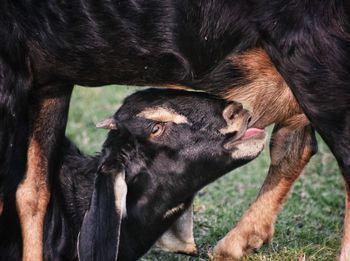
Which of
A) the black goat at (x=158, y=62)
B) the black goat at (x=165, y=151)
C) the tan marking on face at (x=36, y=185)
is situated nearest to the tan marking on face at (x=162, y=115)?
the black goat at (x=165, y=151)

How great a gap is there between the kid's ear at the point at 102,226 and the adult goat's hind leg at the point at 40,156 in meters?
0.55

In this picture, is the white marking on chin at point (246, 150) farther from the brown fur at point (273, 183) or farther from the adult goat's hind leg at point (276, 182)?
the adult goat's hind leg at point (276, 182)

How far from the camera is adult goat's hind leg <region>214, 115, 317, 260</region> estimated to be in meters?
6.55

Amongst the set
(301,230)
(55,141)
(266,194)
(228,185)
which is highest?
(55,141)

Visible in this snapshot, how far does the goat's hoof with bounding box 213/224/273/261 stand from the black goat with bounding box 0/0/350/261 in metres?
0.81

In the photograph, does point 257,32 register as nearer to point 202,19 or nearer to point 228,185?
point 202,19

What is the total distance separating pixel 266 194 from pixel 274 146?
13.3 inches

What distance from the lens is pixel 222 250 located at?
255 inches

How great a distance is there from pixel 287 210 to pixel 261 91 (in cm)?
205

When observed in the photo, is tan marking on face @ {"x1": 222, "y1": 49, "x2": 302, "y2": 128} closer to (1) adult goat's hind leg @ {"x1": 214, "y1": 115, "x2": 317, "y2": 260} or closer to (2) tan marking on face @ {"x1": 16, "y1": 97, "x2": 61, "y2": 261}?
(1) adult goat's hind leg @ {"x1": 214, "y1": 115, "x2": 317, "y2": 260}

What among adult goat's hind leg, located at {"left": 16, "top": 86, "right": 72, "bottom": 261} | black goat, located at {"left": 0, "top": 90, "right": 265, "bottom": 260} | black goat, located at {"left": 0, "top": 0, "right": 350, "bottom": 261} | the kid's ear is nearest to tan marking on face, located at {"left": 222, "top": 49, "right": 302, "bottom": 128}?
black goat, located at {"left": 0, "top": 0, "right": 350, "bottom": 261}

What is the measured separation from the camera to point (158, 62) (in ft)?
18.3

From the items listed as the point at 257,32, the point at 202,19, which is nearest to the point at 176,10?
the point at 202,19

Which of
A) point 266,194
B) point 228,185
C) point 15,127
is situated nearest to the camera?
point 15,127
